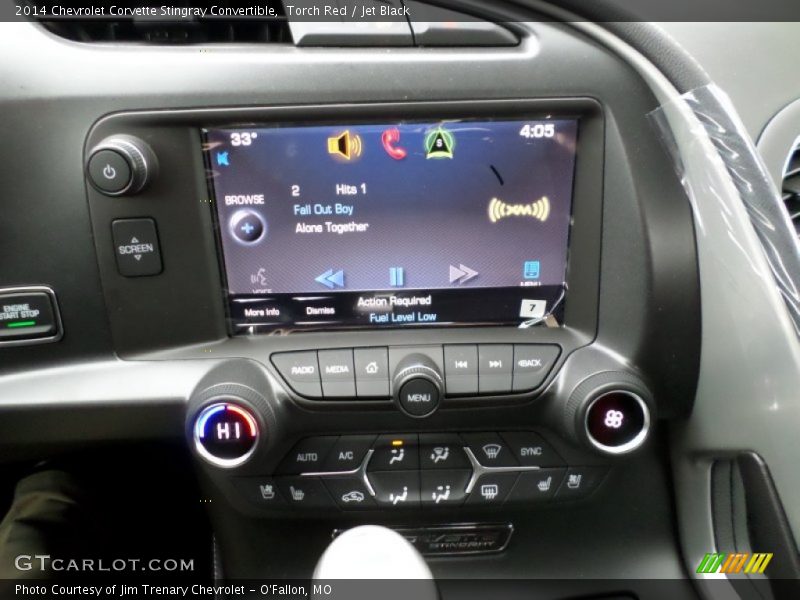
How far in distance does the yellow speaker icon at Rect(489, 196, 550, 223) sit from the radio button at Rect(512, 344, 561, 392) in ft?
0.63

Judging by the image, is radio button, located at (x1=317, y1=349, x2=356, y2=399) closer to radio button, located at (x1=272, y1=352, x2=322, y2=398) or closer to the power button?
radio button, located at (x1=272, y1=352, x2=322, y2=398)

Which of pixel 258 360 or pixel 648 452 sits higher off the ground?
pixel 258 360

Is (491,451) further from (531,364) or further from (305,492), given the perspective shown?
(305,492)

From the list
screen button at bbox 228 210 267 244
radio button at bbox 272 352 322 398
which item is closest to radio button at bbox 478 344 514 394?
radio button at bbox 272 352 322 398

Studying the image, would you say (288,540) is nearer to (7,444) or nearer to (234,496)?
(234,496)

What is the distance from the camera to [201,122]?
921 millimetres

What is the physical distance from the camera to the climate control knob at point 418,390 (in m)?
0.93

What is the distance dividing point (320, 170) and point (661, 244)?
1.59ft

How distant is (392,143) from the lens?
0.93 m

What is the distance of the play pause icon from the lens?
3.23 feet

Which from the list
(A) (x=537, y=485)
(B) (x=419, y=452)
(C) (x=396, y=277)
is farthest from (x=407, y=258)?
(A) (x=537, y=485)

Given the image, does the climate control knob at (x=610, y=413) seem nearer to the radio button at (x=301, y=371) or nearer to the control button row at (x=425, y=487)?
the control button row at (x=425, y=487)

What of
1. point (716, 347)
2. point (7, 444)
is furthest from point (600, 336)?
point (7, 444)

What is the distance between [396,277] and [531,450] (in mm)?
345
